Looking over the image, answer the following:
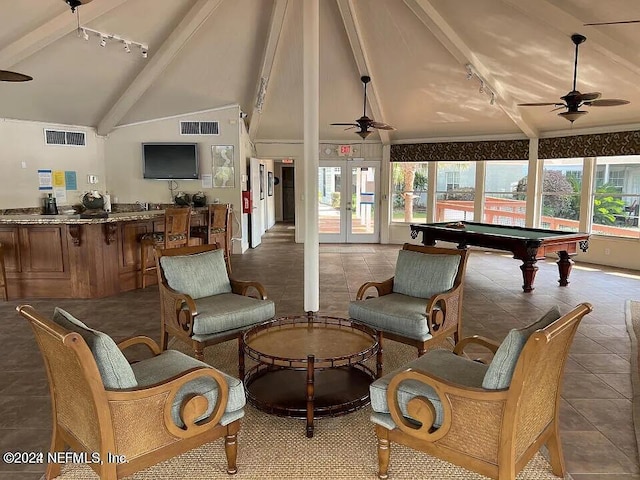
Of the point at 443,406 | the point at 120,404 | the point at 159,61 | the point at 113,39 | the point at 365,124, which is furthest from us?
the point at 365,124

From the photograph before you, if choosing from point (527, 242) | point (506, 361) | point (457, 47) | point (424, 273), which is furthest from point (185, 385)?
point (457, 47)

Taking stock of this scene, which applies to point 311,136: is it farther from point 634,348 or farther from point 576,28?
point 634,348

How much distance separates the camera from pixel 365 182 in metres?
11.4

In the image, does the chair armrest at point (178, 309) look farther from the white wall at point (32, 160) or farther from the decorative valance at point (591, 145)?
the decorative valance at point (591, 145)

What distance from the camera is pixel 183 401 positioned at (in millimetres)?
2189

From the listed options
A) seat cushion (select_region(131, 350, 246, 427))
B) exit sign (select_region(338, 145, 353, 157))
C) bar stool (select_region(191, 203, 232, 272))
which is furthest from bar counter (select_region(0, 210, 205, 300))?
exit sign (select_region(338, 145, 353, 157))

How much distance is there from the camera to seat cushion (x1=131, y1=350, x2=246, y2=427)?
7.29ft

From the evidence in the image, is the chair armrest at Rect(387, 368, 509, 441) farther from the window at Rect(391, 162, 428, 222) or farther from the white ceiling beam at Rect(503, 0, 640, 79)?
the window at Rect(391, 162, 428, 222)

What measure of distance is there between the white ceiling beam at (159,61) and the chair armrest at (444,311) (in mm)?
4854

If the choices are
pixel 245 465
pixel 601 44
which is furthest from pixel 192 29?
pixel 245 465

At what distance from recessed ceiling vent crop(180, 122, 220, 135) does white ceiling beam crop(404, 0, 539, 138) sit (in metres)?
4.45

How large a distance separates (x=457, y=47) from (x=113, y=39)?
4.87 metres

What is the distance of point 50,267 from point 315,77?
165 inches

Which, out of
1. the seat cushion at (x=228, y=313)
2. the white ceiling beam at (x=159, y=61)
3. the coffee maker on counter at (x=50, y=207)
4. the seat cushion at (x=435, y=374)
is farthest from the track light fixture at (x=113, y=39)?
the seat cushion at (x=435, y=374)
